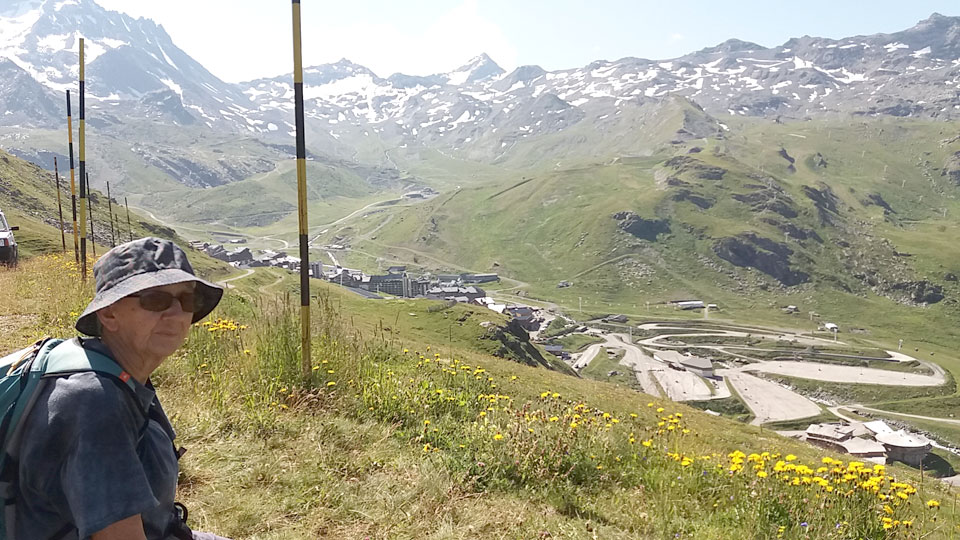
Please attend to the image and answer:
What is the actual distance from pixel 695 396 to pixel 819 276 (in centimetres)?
13089

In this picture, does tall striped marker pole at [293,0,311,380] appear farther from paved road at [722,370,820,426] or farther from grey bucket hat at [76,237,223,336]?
Answer: paved road at [722,370,820,426]

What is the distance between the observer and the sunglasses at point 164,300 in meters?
2.80

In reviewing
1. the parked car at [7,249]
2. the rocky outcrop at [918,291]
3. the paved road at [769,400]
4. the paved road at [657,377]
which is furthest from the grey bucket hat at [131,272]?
the rocky outcrop at [918,291]

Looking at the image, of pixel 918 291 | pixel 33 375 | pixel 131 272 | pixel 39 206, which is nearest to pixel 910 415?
pixel 918 291

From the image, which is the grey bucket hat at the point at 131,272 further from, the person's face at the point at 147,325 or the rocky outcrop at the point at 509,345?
the rocky outcrop at the point at 509,345

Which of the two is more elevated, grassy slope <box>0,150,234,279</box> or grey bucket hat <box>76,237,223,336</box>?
grey bucket hat <box>76,237,223,336</box>

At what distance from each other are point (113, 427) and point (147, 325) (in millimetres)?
610

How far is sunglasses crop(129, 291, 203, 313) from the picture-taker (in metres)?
2.80

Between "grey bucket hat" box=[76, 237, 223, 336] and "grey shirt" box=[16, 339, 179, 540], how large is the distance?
0.43 meters

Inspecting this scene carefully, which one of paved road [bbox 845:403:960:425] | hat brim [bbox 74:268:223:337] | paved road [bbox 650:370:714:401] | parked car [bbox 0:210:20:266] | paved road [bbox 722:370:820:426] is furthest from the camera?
paved road [bbox 845:403:960:425]

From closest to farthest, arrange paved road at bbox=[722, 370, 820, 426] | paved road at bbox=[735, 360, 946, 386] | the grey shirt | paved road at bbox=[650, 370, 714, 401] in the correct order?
the grey shirt, paved road at bbox=[722, 370, 820, 426], paved road at bbox=[650, 370, 714, 401], paved road at bbox=[735, 360, 946, 386]

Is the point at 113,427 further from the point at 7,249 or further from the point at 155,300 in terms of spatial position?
the point at 7,249

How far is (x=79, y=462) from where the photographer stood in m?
2.26

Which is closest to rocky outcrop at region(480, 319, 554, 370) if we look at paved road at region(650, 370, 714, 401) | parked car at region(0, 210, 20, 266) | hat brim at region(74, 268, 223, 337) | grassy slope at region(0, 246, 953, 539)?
parked car at region(0, 210, 20, 266)
